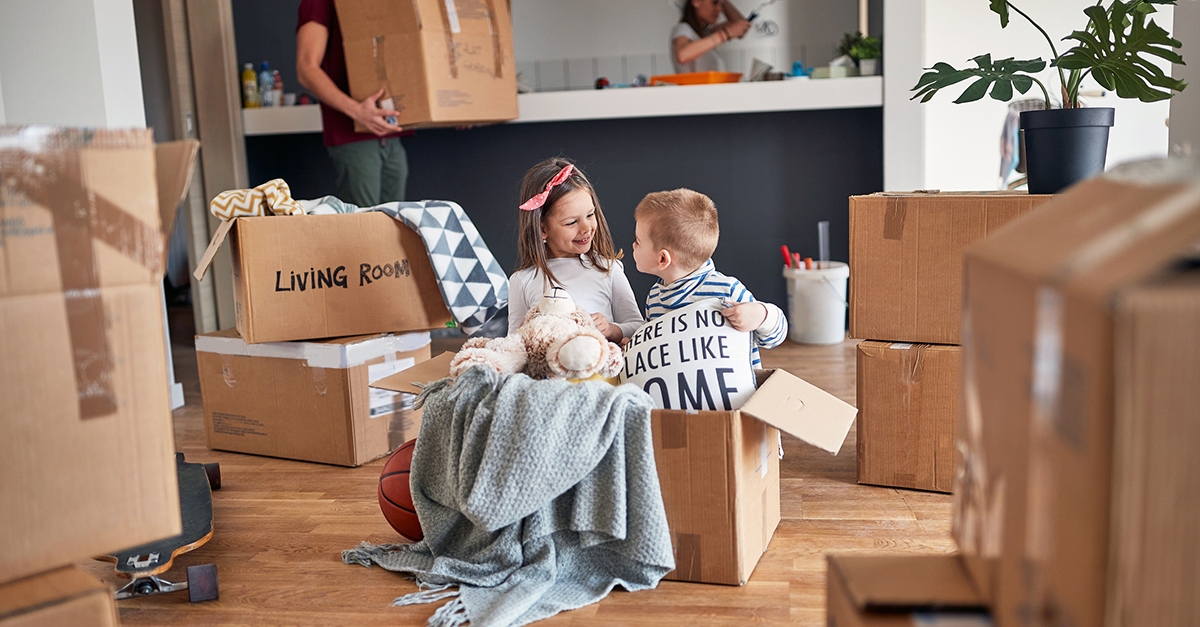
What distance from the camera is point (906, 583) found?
2.21 ft

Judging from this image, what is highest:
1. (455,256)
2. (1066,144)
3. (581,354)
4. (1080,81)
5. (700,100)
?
(700,100)

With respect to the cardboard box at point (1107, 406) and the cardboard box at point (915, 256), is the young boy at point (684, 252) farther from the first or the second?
the cardboard box at point (1107, 406)

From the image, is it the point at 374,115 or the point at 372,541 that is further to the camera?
the point at 374,115

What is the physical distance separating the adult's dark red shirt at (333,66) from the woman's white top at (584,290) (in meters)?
1.12

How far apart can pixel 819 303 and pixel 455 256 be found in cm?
157

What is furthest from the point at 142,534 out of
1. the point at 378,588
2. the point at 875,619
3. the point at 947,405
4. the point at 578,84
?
the point at 578,84

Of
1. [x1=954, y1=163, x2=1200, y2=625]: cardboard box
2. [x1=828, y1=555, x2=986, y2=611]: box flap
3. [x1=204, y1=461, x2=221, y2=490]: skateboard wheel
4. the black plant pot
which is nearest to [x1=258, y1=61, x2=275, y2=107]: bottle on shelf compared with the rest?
[x1=204, y1=461, x2=221, y2=490]: skateboard wheel

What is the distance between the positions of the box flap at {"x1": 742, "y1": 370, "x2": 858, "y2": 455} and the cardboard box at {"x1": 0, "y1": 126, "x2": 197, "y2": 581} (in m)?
0.87

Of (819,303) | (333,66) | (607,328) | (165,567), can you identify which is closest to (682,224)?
(607,328)

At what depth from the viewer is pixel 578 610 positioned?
52.3 inches

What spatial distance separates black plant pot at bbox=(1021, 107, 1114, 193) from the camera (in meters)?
1.65

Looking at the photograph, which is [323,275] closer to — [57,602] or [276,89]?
[57,602]

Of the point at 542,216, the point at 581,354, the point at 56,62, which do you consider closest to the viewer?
the point at 581,354

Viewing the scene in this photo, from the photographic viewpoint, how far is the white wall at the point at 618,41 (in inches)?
144
